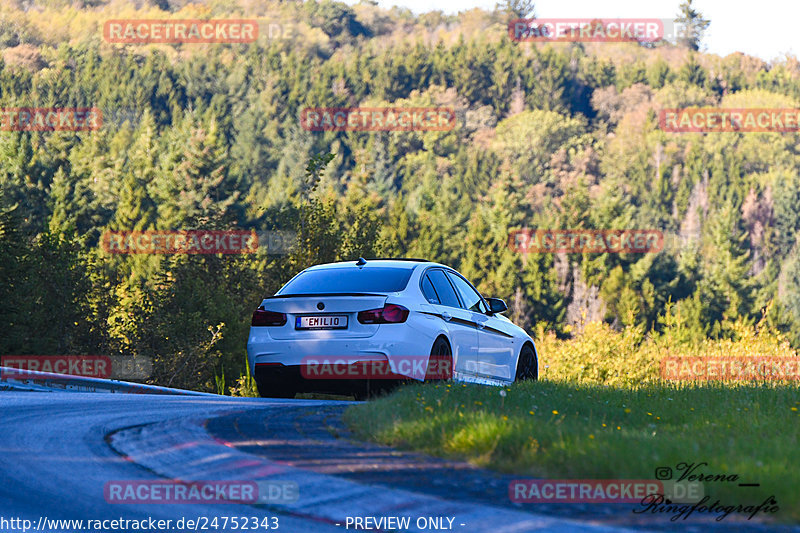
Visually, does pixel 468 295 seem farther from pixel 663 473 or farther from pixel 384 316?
pixel 663 473

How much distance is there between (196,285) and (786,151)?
13214 centimetres

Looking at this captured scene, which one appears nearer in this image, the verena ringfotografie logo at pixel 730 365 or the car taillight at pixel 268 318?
the car taillight at pixel 268 318

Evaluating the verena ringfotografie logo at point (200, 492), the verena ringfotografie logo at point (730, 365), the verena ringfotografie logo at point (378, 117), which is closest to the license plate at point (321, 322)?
the verena ringfotografie logo at point (200, 492)

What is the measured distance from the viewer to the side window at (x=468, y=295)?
1296cm

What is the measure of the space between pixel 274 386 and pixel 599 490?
21.6 feet

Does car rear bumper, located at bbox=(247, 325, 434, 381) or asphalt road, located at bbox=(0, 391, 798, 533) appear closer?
asphalt road, located at bbox=(0, 391, 798, 533)

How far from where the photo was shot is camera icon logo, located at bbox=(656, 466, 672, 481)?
5.68 m

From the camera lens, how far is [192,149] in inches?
3492

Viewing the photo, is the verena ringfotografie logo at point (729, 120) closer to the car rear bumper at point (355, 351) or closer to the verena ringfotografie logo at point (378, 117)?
the verena ringfotografie logo at point (378, 117)

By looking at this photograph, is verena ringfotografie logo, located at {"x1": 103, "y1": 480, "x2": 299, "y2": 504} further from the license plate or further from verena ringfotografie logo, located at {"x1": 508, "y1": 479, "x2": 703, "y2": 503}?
the license plate

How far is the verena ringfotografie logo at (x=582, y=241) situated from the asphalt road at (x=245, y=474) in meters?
90.1

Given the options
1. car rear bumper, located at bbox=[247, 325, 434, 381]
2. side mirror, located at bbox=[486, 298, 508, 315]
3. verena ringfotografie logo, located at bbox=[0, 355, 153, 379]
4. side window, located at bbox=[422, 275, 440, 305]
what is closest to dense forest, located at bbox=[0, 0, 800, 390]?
verena ringfotografie logo, located at bbox=[0, 355, 153, 379]

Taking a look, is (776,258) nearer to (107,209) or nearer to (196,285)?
(107,209)

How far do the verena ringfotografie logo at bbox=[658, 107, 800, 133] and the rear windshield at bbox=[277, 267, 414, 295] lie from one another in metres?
162
